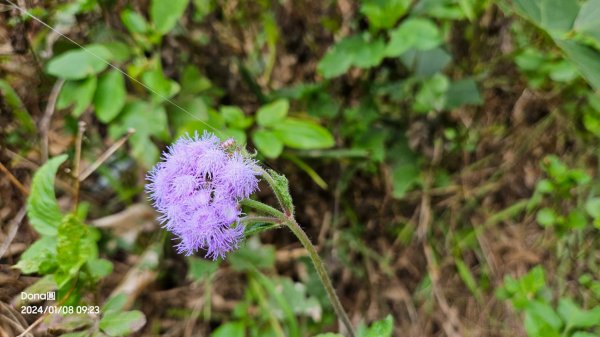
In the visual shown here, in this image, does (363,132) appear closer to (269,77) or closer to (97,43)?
(269,77)

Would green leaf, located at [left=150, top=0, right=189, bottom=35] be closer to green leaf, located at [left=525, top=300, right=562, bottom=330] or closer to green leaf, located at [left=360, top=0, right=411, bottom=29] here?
green leaf, located at [left=360, top=0, right=411, bottom=29]

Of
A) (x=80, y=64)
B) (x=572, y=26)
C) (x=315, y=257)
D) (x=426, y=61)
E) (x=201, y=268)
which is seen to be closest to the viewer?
(x=315, y=257)

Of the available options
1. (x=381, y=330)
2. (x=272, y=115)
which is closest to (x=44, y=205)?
(x=272, y=115)

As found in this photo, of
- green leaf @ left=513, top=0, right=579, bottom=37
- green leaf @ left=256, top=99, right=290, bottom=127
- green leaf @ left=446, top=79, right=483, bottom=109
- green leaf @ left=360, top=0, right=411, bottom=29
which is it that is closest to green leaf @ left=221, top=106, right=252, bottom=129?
green leaf @ left=256, top=99, right=290, bottom=127

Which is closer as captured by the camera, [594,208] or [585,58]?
[585,58]

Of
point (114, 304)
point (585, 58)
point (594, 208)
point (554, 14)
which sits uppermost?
point (114, 304)

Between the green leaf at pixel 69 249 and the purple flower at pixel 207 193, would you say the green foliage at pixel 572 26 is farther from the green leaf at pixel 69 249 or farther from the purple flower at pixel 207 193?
the green leaf at pixel 69 249

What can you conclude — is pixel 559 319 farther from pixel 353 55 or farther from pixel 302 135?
pixel 353 55
